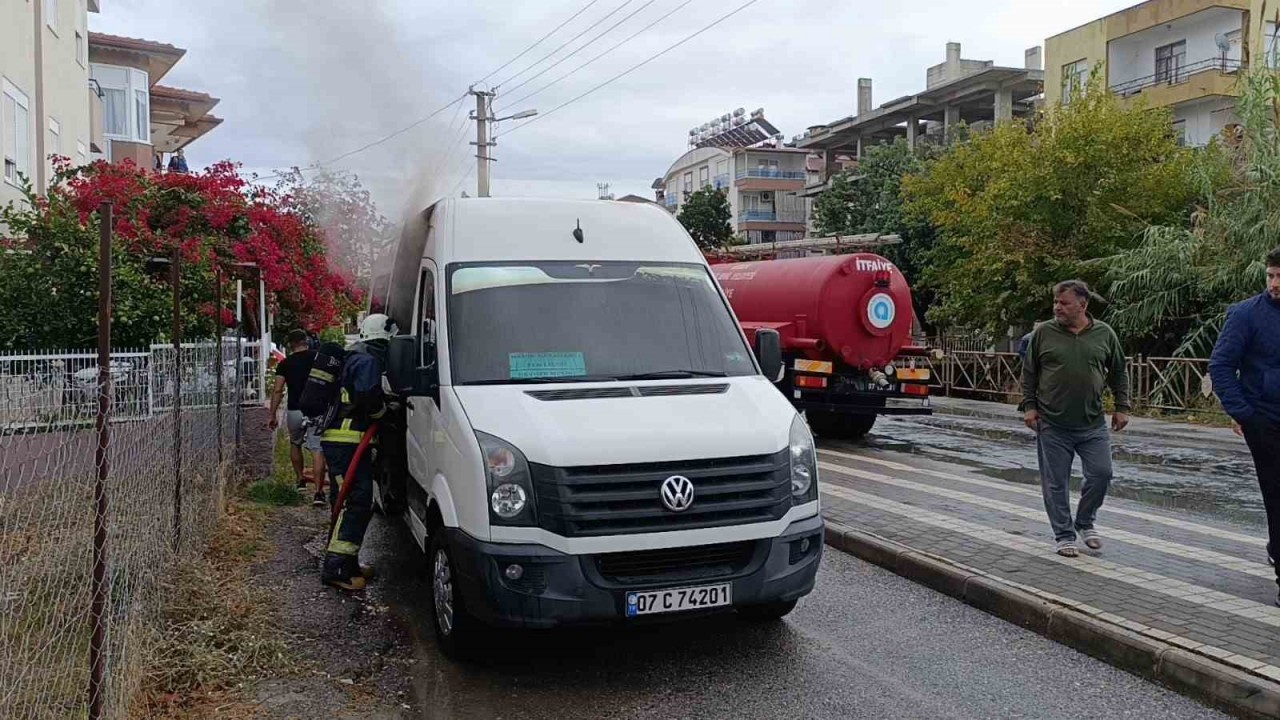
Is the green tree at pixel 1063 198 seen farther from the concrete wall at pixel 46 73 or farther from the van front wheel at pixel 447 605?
the van front wheel at pixel 447 605

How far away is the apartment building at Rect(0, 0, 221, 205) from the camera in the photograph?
17047 mm

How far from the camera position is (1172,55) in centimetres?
3331

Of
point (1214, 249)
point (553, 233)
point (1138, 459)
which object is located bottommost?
point (1138, 459)

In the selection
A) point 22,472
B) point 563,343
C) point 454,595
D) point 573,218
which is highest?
point 573,218

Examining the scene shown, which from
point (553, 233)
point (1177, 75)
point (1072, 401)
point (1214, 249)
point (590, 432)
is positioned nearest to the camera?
point (590, 432)

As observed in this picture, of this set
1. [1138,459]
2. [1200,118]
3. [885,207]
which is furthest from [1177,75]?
[1138,459]

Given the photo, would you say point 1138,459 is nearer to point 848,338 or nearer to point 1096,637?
point 848,338

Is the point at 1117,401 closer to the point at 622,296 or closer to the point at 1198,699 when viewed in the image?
the point at 1198,699

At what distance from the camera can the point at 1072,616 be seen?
5527 millimetres

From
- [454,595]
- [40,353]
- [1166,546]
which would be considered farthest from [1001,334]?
[454,595]

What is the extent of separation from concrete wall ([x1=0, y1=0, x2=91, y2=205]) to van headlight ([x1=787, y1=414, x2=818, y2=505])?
15842mm

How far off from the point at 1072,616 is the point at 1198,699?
0.86 metres

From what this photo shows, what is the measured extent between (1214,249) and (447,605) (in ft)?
62.1

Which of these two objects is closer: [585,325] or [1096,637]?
[1096,637]
